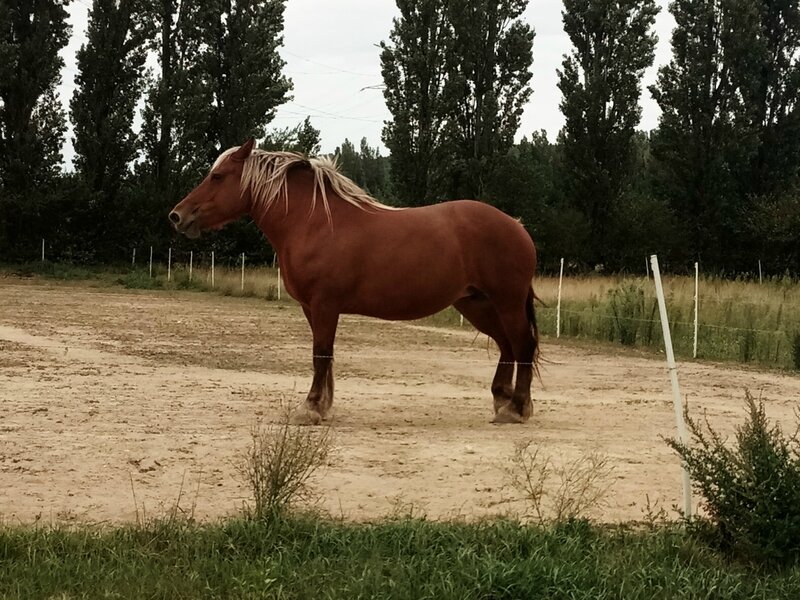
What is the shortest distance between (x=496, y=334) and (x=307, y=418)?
5.66 ft

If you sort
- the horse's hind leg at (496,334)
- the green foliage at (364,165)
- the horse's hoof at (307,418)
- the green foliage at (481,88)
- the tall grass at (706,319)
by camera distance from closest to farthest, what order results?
the horse's hoof at (307,418), the horse's hind leg at (496,334), the tall grass at (706,319), the green foliage at (481,88), the green foliage at (364,165)

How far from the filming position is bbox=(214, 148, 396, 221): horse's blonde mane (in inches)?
241

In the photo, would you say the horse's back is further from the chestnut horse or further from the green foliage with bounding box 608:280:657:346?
the green foliage with bounding box 608:280:657:346

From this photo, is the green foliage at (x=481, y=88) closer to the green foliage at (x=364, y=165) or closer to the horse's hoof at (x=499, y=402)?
the horse's hoof at (x=499, y=402)

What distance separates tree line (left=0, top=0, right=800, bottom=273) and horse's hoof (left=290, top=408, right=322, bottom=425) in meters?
20.3

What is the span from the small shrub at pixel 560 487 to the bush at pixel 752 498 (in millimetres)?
503

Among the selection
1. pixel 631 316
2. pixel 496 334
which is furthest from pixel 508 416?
pixel 631 316

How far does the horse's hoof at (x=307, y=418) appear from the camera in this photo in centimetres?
568

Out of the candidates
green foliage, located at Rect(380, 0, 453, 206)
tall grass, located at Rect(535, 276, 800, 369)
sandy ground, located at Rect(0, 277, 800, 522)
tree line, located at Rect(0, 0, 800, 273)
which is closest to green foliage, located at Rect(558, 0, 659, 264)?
tree line, located at Rect(0, 0, 800, 273)

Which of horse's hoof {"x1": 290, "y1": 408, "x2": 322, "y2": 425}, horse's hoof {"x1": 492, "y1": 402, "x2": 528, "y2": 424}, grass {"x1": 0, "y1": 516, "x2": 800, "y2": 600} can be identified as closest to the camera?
grass {"x1": 0, "y1": 516, "x2": 800, "y2": 600}

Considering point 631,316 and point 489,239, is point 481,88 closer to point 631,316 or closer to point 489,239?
point 631,316

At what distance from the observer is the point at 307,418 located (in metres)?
5.70

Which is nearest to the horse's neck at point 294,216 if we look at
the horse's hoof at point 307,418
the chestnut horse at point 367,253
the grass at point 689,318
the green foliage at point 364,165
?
the chestnut horse at point 367,253

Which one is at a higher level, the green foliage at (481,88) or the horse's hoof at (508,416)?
the green foliage at (481,88)
